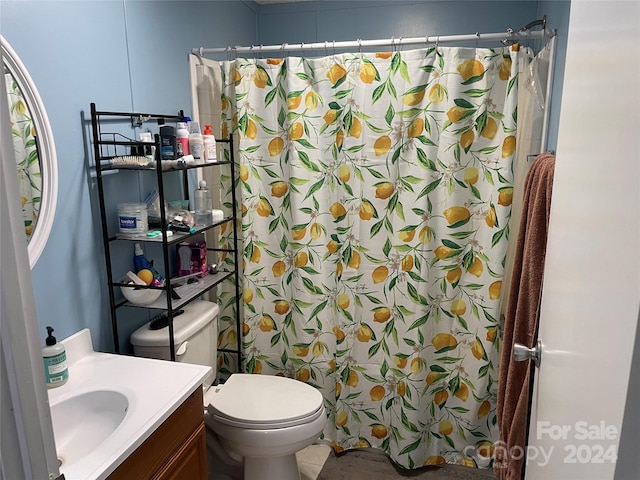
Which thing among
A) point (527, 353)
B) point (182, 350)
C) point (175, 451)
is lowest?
point (175, 451)

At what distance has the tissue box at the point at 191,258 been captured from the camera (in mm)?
2041

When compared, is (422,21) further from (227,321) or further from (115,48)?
(227,321)

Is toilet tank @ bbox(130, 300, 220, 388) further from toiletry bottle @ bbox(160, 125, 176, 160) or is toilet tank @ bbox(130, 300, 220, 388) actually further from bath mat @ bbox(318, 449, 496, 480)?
bath mat @ bbox(318, 449, 496, 480)

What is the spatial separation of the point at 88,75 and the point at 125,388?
1033mm

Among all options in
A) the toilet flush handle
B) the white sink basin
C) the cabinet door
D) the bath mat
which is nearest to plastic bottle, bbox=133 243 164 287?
the toilet flush handle

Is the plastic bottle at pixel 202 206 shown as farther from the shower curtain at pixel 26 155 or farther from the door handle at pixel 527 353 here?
the door handle at pixel 527 353

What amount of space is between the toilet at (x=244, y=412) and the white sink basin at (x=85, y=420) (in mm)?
355

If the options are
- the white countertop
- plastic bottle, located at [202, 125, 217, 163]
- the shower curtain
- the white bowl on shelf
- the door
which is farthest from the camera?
plastic bottle, located at [202, 125, 217, 163]

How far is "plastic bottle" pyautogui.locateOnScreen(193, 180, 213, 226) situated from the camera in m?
2.01

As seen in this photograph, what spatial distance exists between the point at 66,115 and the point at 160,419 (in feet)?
3.25

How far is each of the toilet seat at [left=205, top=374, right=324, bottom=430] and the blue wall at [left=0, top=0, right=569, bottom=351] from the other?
1.68ft

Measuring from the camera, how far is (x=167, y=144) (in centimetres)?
171

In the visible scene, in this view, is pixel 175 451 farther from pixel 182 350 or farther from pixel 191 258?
pixel 191 258

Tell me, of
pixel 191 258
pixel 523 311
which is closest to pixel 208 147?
pixel 191 258
